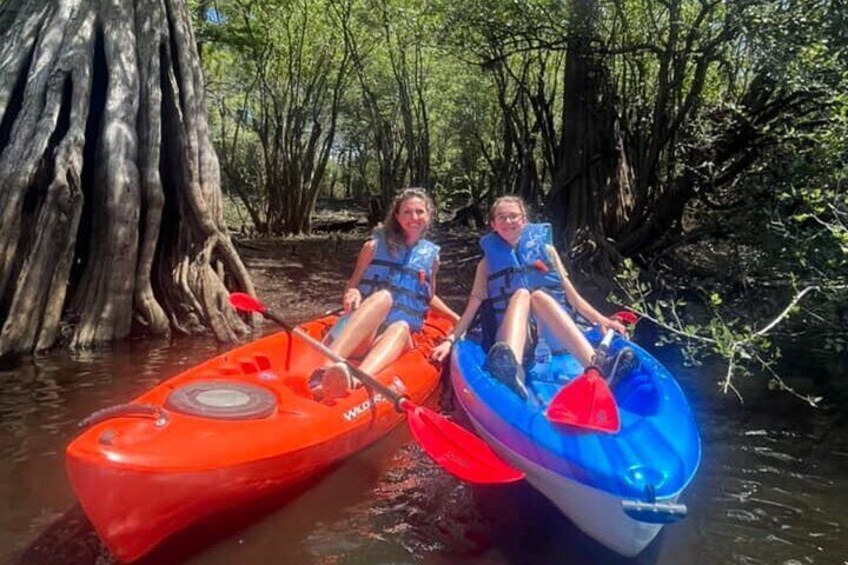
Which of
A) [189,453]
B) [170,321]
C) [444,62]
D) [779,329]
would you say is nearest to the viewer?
[189,453]

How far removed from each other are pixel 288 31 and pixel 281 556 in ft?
44.7

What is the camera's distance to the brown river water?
3.36m

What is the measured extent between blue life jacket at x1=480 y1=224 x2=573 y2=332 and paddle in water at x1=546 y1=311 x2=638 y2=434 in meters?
1.53

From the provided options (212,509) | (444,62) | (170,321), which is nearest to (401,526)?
(212,509)

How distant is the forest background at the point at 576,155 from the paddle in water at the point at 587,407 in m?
0.70

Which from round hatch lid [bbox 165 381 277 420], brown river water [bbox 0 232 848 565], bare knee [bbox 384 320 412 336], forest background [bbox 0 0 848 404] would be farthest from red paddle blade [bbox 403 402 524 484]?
forest background [bbox 0 0 848 404]

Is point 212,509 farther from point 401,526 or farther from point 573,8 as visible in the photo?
point 573,8

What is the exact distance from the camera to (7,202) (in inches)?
238

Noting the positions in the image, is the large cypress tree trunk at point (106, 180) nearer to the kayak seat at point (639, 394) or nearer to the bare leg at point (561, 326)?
the bare leg at point (561, 326)

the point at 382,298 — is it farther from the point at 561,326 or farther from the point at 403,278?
the point at 561,326

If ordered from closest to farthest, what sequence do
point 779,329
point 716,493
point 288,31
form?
1. point 716,493
2. point 779,329
3. point 288,31

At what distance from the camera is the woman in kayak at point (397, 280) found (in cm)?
488

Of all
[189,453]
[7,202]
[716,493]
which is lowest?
[716,493]

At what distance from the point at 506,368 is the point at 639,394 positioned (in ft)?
2.34
